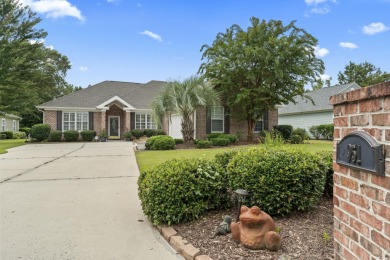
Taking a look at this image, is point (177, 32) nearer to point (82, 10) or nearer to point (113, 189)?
point (82, 10)

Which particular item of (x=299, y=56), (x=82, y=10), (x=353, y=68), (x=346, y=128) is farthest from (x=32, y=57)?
(x=353, y=68)

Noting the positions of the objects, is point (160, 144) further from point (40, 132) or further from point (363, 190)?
point (363, 190)

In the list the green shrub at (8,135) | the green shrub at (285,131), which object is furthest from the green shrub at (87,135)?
the green shrub at (8,135)

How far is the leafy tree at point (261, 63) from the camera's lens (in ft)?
54.4

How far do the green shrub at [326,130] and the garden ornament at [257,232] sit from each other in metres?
22.0

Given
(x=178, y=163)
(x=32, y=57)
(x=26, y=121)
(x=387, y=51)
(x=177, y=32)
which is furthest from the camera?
(x=26, y=121)

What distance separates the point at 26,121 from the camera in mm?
44312

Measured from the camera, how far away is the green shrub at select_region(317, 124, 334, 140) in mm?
22688

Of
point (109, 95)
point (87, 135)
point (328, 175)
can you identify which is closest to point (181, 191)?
point (328, 175)

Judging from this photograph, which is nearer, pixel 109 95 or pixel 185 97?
pixel 185 97

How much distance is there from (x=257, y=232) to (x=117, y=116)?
931 inches

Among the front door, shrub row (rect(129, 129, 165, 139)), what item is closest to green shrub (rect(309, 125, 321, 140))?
shrub row (rect(129, 129, 165, 139))

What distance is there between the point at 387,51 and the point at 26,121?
47.2m

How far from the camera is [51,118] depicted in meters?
22.8
